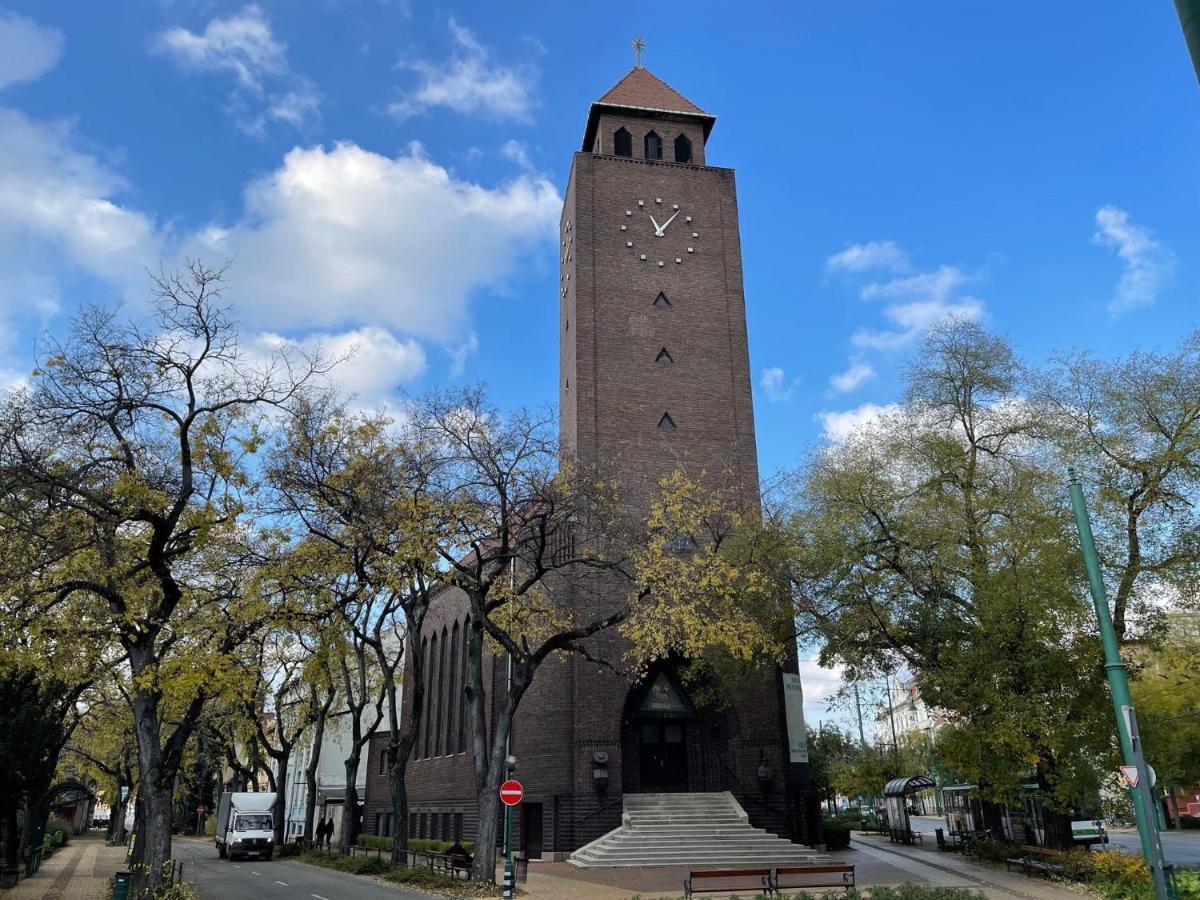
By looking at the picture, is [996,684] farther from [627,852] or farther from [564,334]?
[564,334]

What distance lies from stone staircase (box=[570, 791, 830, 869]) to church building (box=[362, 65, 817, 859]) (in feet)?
2.34

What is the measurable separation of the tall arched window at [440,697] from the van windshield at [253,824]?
749 cm

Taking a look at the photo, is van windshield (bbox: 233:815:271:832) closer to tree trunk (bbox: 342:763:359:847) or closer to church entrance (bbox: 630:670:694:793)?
tree trunk (bbox: 342:763:359:847)

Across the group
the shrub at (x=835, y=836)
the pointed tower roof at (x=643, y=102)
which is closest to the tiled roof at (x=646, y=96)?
the pointed tower roof at (x=643, y=102)

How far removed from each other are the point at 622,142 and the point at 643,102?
7.58 ft

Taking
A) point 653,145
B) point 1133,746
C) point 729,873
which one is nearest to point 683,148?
point 653,145

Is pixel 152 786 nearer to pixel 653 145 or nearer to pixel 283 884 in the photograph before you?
pixel 283 884

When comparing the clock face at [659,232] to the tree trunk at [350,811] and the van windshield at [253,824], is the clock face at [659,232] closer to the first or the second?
the tree trunk at [350,811]

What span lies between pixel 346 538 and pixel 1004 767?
1543 cm

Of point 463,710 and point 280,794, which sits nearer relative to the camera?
point 463,710

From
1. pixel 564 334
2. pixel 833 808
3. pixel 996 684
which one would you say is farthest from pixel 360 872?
pixel 833 808

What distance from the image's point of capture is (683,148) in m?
40.1

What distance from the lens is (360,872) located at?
27031 millimetres

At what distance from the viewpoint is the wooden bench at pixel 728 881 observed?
18375 mm
